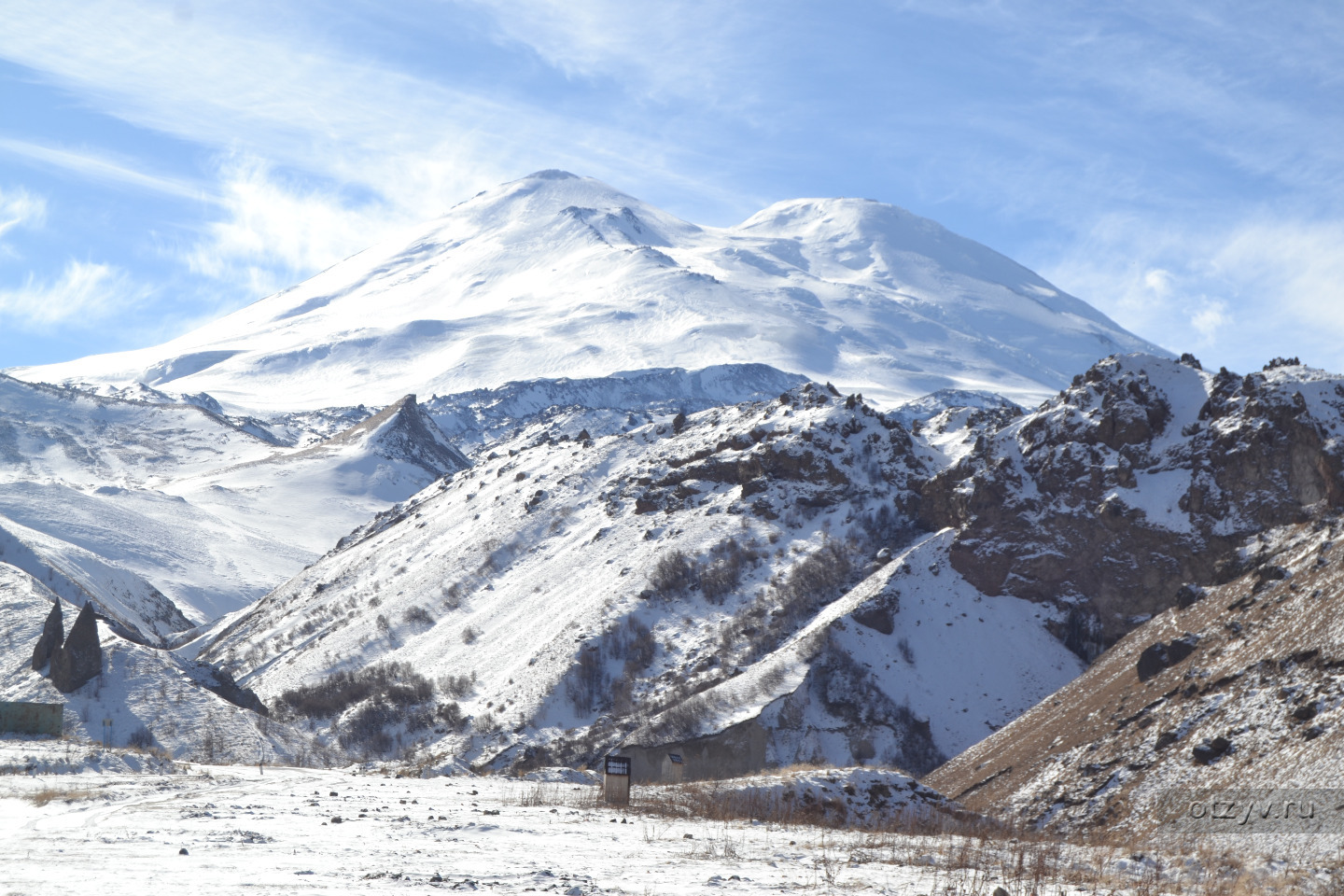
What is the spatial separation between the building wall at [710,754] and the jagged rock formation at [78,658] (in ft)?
94.7

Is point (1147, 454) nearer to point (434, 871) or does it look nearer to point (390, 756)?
point (390, 756)

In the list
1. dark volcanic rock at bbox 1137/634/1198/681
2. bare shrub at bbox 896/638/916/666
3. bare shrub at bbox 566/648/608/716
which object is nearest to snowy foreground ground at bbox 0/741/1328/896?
dark volcanic rock at bbox 1137/634/1198/681

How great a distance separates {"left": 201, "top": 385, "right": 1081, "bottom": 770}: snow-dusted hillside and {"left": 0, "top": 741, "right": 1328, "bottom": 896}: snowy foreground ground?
1659 inches

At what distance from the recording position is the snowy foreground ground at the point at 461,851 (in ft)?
53.6

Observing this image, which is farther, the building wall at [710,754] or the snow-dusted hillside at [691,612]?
the snow-dusted hillside at [691,612]

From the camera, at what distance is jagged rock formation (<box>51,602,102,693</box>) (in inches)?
2366

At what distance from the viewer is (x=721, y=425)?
109m

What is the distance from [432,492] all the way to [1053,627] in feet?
291

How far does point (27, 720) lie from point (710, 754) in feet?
120

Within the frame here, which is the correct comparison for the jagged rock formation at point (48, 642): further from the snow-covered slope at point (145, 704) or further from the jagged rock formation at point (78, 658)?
the snow-covered slope at point (145, 704)

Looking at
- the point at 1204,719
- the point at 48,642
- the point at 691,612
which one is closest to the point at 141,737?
the point at 48,642

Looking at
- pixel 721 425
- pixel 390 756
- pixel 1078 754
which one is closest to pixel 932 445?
pixel 721 425

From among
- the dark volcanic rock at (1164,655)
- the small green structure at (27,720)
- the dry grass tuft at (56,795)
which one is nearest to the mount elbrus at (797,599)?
the dark volcanic rock at (1164,655)

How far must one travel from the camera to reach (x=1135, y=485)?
74312 mm
